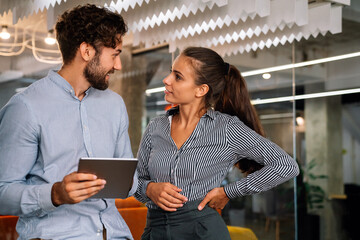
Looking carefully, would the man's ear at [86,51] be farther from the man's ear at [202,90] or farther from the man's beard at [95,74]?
the man's ear at [202,90]

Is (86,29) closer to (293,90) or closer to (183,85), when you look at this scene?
(183,85)

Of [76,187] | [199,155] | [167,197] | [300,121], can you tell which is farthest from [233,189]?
[300,121]

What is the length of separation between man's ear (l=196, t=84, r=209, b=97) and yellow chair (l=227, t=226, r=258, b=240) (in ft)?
10.2

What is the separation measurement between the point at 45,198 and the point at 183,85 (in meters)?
1.14

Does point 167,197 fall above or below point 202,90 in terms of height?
below

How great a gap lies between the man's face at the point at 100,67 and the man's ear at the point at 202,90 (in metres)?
0.68

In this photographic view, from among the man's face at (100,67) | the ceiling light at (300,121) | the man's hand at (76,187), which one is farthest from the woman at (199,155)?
the ceiling light at (300,121)

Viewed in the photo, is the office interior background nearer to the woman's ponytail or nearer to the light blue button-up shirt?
the woman's ponytail

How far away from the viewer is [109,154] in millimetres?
1987

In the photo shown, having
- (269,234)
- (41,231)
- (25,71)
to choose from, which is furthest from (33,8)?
(269,234)

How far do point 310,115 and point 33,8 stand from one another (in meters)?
3.44

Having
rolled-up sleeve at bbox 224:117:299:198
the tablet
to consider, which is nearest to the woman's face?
rolled-up sleeve at bbox 224:117:299:198

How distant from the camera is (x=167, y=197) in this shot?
2318mm

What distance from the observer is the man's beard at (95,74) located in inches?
78.8
